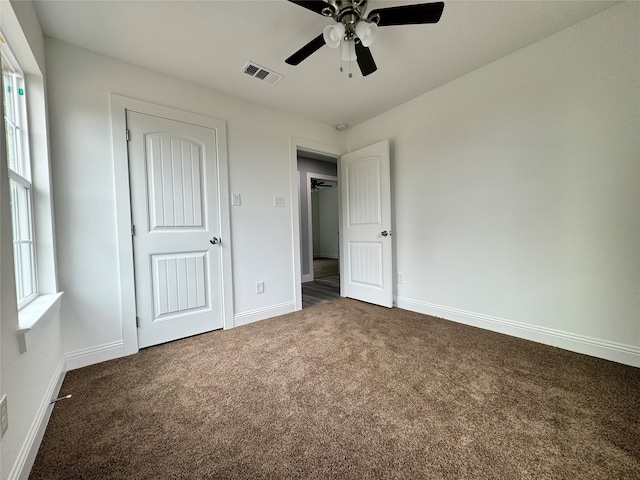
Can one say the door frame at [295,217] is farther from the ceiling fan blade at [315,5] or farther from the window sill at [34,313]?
the window sill at [34,313]

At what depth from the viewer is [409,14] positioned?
1.34 m

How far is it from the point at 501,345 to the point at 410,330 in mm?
695

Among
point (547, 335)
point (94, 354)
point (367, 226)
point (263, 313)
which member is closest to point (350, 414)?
point (263, 313)

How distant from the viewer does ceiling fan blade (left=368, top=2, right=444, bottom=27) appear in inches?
50.5

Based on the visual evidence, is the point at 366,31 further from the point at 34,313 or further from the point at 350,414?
the point at 34,313

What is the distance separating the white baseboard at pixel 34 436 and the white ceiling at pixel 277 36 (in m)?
2.27

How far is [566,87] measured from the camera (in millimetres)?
1837

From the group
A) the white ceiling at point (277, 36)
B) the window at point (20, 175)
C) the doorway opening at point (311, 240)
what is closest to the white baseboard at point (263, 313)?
the doorway opening at point (311, 240)

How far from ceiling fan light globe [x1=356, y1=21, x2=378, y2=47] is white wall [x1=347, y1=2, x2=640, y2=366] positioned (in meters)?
1.43

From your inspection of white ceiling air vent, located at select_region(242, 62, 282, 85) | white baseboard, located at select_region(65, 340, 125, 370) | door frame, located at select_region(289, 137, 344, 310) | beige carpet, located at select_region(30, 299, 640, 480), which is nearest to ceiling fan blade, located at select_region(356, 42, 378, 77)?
white ceiling air vent, located at select_region(242, 62, 282, 85)

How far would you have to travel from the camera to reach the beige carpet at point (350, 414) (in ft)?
3.28

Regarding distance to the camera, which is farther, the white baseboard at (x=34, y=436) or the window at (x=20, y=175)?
the window at (x=20, y=175)

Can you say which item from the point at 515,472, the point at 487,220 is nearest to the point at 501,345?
the point at 487,220

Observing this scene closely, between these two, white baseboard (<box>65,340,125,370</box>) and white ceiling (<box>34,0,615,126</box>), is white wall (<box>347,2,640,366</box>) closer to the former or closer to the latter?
white ceiling (<box>34,0,615,126</box>)
